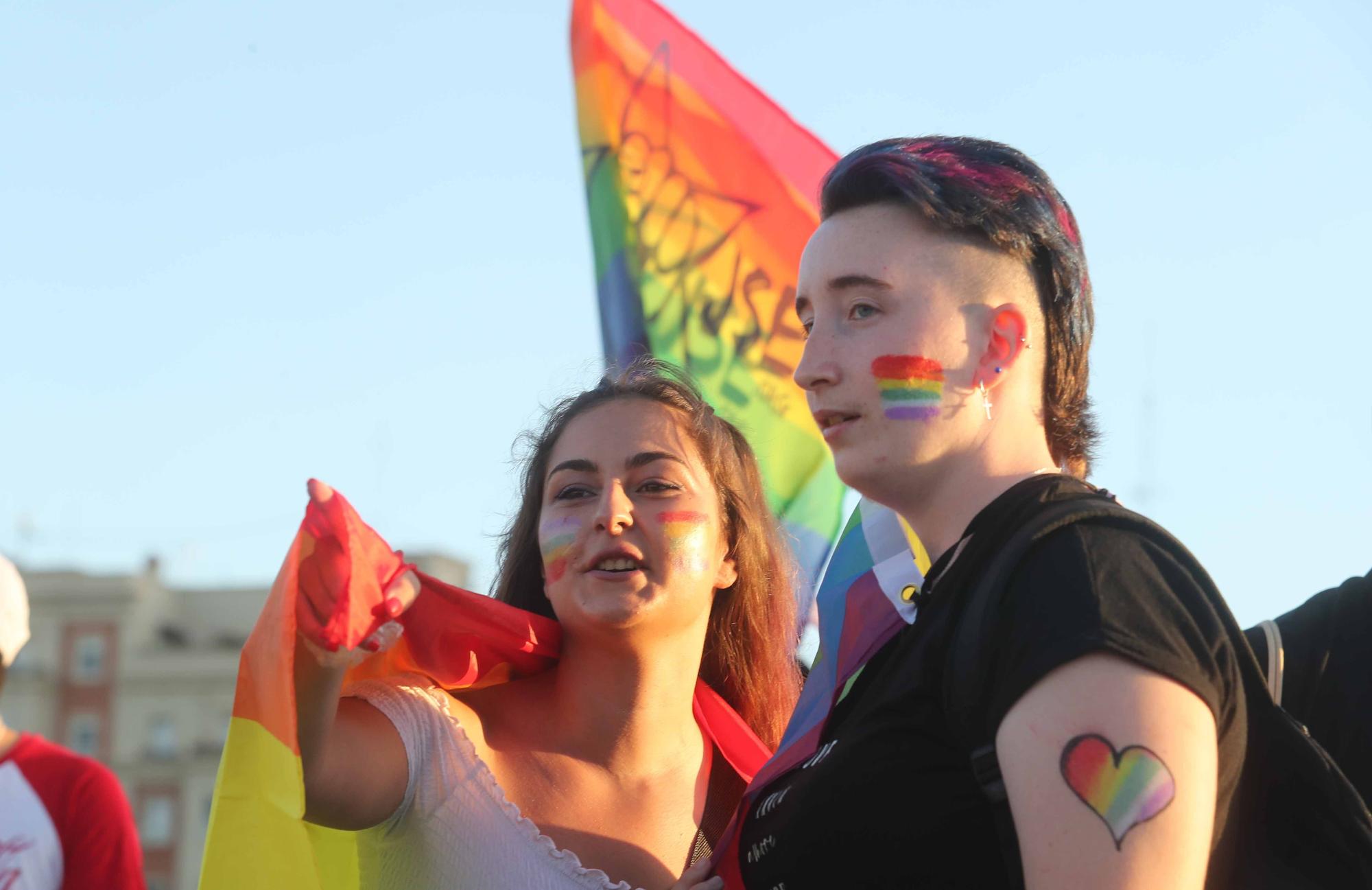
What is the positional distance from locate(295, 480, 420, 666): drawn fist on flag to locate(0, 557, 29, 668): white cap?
2.43 feet

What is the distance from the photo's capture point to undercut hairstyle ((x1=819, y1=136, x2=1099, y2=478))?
8.13ft

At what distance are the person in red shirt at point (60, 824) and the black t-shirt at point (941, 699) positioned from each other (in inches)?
50.3

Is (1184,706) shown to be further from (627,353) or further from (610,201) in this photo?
(610,201)

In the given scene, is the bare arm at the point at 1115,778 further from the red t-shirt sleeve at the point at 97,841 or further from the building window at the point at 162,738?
the building window at the point at 162,738

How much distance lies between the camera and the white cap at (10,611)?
10.4ft

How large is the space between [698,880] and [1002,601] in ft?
4.52

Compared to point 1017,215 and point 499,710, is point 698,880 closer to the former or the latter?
point 499,710

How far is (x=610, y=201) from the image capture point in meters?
6.02

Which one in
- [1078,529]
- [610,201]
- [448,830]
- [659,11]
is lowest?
[448,830]

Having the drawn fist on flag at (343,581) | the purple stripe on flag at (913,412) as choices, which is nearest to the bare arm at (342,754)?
the drawn fist on flag at (343,581)

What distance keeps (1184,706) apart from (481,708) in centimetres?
206

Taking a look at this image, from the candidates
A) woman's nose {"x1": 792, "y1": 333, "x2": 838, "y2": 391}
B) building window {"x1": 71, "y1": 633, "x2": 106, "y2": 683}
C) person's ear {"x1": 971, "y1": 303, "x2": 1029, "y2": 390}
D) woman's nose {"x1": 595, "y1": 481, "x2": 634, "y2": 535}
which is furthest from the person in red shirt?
building window {"x1": 71, "y1": 633, "x2": 106, "y2": 683}

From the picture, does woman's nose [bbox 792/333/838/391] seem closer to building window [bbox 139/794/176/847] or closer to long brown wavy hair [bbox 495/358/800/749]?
long brown wavy hair [bbox 495/358/800/749]

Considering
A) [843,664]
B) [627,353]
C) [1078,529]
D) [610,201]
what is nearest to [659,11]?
[610,201]
